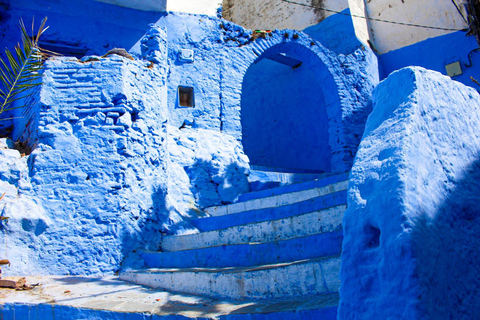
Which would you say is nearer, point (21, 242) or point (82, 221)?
point (21, 242)

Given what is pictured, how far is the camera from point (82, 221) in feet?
13.1

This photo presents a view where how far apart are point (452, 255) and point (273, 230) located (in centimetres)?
226

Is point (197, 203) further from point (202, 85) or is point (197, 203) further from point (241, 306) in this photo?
point (241, 306)

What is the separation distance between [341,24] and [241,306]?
704 centimetres

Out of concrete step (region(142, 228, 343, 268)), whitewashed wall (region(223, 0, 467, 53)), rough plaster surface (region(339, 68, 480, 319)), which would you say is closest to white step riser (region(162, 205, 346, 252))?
concrete step (region(142, 228, 343, 268))

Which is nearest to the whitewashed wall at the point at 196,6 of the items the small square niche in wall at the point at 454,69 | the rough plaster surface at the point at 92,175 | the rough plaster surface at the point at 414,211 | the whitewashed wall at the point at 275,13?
the whitewashed wall at the point at 275,13

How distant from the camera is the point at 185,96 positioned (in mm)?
6488

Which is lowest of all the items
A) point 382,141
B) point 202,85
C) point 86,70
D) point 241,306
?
point 241,306

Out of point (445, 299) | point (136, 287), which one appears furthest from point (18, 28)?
point (445, 299)

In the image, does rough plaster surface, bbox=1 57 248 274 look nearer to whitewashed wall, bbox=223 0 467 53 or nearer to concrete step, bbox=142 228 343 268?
concrete step, bbox=142 228 343 268

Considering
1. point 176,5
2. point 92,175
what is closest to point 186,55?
point 176,5

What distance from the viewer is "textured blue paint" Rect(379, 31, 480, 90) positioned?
723cm

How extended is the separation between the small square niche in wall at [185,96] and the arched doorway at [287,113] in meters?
1.99

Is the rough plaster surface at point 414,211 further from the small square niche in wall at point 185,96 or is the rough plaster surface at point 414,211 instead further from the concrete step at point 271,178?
the small square niche in wall at point 185,96
